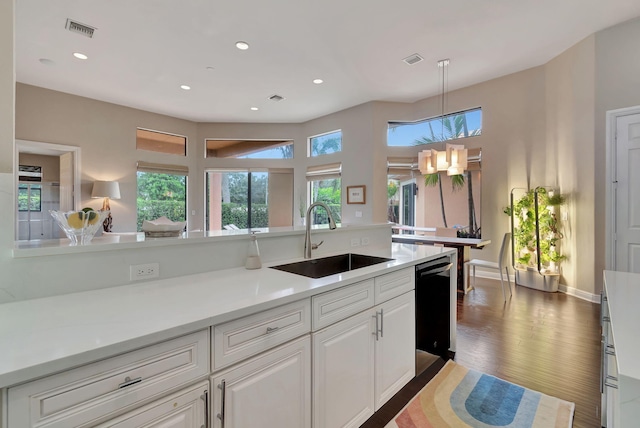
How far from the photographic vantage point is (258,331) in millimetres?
1145

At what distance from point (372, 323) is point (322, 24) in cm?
338

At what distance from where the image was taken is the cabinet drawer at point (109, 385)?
0.70 meters

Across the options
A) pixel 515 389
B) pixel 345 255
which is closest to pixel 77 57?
pixel 345 255

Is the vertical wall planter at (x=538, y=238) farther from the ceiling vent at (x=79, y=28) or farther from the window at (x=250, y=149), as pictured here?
the ceiling vent at (x=79, y=28)

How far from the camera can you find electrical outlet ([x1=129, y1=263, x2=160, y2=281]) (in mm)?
1414

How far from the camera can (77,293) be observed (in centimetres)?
125

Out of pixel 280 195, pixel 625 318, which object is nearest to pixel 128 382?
pixel 625 318

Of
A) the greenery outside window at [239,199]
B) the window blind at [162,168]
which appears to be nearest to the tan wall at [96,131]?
the window blind at [162,168]

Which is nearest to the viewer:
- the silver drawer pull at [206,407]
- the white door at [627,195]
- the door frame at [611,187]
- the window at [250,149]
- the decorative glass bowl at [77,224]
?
the silver drawer pull at [206,407]

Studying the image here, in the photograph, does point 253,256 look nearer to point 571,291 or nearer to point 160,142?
point 571,291

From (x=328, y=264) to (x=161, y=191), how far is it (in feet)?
19.4

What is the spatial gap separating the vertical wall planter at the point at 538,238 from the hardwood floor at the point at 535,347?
Result: 46 centimetres

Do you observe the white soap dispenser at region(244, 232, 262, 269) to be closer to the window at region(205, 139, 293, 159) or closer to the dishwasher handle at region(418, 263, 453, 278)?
the dishwasher handle at region(418, 263, 453, 278)

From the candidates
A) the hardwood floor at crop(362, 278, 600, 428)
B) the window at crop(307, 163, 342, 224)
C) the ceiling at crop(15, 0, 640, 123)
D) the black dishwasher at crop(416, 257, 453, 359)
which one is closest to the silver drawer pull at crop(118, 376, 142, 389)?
the hardwood floor at crop(362, 278, 600, 428)
